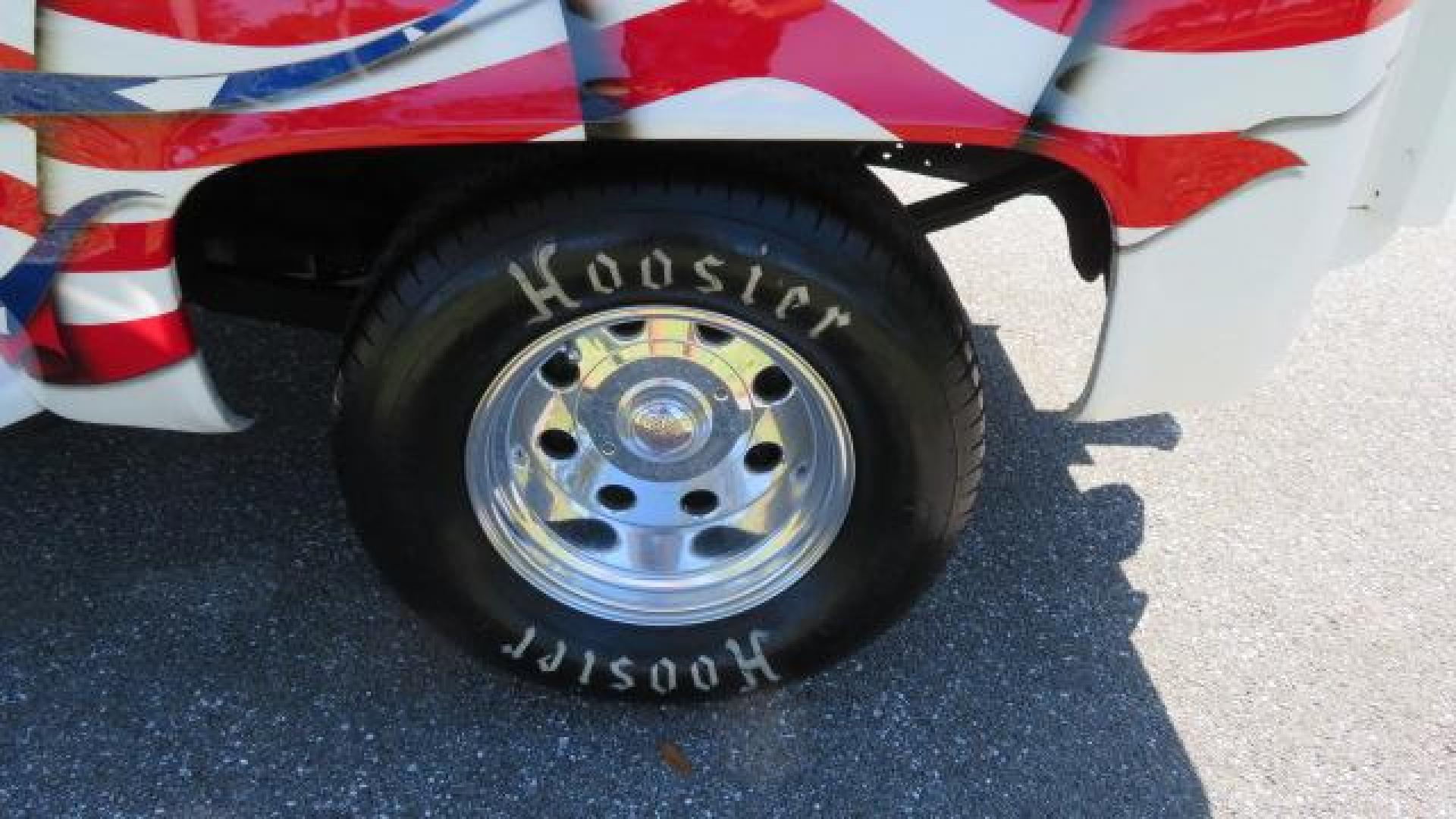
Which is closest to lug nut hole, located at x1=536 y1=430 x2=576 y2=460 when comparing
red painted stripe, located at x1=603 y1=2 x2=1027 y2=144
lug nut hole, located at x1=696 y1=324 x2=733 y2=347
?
lug nut hole, located at x1=696 y1=324 x2=733 y2=347

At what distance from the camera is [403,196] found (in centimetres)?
220

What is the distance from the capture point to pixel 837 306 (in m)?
1.78

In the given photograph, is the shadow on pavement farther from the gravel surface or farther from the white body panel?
the white body panel

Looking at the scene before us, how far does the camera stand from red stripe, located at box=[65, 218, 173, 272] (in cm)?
169

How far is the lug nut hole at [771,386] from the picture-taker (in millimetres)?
2029

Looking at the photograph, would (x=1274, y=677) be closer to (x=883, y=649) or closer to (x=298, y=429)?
(x=883, y=649)

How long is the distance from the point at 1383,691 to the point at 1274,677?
0.21 meters

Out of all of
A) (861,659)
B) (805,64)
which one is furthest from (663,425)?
(805,64)

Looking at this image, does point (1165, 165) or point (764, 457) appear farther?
point (764, 457)

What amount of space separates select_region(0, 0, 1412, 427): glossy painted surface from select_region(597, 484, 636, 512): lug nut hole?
78 centimetres

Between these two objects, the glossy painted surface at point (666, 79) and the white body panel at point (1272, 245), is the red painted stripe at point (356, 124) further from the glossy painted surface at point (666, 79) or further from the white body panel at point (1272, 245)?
the white body panel at point (1272, 245)

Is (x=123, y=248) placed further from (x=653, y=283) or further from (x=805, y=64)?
(x=805, y=64)

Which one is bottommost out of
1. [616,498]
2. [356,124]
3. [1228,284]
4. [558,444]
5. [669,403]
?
[616,498]

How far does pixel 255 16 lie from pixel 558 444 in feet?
2.97
